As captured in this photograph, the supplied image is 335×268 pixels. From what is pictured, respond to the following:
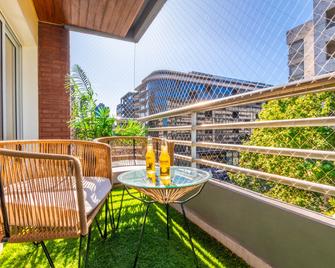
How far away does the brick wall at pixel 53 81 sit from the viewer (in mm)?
3707

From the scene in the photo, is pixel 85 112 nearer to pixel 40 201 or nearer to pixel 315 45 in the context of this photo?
pixel 40 201

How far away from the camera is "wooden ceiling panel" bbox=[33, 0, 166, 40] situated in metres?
3.20

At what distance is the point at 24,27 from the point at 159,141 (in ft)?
7.06

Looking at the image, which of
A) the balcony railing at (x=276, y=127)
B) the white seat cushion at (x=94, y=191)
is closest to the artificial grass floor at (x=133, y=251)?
the white seat cushion at (x=94, y=191)

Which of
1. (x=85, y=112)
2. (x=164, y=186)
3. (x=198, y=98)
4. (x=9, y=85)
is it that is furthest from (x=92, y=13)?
(x=164, y=186)

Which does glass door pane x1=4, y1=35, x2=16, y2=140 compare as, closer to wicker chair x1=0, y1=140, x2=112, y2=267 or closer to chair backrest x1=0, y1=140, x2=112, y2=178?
chair backrest x1=0, y1=140, x2=112, y2=178

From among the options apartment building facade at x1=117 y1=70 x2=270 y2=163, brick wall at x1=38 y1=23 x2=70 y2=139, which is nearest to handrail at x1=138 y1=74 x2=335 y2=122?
apartment building facade at x1=117 y1=70 x2=270 y2=163

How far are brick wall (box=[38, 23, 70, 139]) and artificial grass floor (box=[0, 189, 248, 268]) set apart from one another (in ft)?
7.55

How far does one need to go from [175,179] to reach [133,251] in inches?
25.2

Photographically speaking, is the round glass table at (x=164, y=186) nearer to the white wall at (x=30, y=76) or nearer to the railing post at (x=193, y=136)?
the railing post at (x=193, y=136)

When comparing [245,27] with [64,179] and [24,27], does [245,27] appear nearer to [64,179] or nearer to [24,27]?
A: [64,179]

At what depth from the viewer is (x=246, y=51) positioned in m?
2.38

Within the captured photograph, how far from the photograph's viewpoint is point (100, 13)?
11.5 feet

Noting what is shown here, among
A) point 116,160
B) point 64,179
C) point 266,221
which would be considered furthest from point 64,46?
point 266,221
